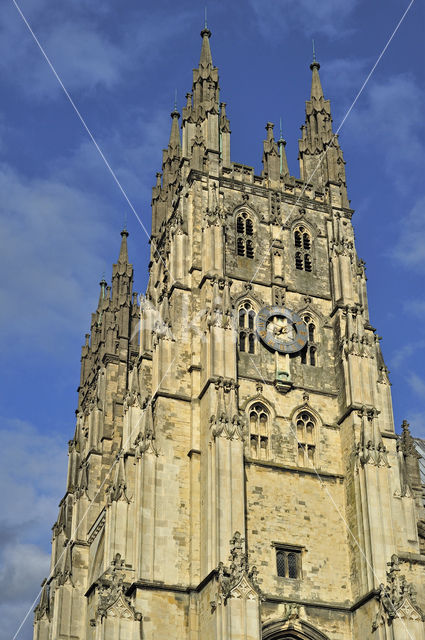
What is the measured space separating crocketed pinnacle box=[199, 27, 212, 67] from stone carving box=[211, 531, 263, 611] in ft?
102

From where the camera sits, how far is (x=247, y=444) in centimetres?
4491

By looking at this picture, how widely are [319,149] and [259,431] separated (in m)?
19.8

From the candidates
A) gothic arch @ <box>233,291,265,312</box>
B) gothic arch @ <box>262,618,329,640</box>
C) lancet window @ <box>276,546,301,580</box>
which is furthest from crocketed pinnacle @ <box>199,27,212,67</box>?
gothic arch @ <box>262,618,329,640</box>

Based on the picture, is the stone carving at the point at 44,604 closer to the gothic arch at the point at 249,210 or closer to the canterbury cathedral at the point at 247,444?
the canterbury cathedral at the point at 247,444

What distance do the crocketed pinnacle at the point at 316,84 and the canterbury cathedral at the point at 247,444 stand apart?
56.9 inches

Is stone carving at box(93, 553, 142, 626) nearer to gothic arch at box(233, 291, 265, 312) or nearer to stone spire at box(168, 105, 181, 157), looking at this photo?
gothic arch at box(233, 291, 265, 312)

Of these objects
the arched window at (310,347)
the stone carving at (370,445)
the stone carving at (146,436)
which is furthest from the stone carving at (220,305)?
the stone carving at (370,445)

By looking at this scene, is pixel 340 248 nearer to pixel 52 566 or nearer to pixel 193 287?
pixel 193 287

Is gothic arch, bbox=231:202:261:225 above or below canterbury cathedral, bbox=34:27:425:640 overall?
above

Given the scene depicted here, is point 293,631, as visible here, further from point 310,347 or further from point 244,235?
point 244,235

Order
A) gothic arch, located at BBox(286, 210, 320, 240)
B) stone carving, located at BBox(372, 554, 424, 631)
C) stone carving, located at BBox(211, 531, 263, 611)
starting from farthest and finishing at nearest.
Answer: gothic arch, located at BBox(286, 210, 320, 240) → stone carving, located at BBox(372, 554, 424, 631) → stone carving, located at BBox(211, 531, 263, 611)

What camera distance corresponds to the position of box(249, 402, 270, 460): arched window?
148 feet

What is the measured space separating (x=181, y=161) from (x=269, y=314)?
37.1 feet

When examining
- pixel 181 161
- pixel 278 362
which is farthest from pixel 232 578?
pixel 181 161
